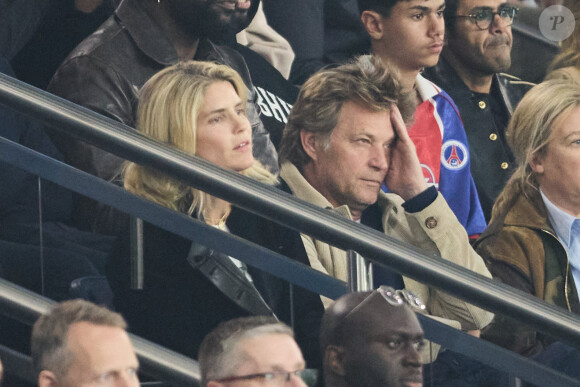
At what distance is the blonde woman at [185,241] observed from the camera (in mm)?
3322

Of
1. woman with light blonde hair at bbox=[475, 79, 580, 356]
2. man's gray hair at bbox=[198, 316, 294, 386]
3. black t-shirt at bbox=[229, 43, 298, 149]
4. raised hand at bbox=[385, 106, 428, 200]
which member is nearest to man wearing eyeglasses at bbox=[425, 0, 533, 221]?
woman with light blonde hair at bbox=[475, 79, 580, 356]

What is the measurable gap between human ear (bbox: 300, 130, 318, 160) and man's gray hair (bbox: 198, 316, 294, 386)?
3.94ft

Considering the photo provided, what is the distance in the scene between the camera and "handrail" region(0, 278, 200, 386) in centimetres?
305

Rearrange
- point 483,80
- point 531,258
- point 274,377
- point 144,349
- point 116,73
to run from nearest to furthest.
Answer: point 274,377, point 144,349, point 116,73, point 531,258, point 483,80

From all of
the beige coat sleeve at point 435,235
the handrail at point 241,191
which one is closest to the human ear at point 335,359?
the handrail at point 241,191

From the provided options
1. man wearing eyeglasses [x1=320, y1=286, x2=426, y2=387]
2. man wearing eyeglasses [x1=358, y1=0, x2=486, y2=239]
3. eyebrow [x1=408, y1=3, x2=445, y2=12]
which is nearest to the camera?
man wearing eyeglasses [x1=320, y1=286, x2=426, y2=387]

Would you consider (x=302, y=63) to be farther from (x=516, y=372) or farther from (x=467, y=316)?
(x=516, y=372)

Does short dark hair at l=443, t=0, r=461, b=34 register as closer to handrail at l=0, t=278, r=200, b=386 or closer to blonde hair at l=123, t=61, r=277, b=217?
blonde hair at l=123, t=61, r=277, b=217

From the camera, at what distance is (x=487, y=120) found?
4.96 m

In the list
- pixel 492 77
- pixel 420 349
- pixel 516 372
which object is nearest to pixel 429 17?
pixel 492 77

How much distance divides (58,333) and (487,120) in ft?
8.62

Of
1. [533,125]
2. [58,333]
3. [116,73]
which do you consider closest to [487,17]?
[533,125]

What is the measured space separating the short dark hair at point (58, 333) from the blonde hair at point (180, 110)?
0.79m

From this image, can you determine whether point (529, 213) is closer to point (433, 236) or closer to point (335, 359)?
point (433, 236)
